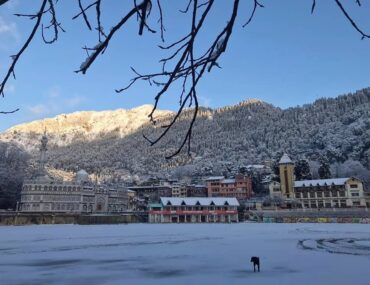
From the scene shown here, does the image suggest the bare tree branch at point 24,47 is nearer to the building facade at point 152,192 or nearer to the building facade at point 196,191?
the building facade at point 152,192

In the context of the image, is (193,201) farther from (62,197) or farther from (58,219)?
(62,197)

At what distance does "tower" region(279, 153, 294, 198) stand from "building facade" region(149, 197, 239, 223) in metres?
16.5

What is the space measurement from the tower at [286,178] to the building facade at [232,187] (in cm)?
Answer: 1123

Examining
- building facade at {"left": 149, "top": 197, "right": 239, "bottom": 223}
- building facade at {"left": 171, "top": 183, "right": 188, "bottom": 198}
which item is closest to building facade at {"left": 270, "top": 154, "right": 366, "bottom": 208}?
building facade at {"left": 149, "top": 197, "right": 239, "bottom": 223}

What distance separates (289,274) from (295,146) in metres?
138

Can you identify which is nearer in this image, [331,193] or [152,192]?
[331,193]

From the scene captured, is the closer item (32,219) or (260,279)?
(260,279)

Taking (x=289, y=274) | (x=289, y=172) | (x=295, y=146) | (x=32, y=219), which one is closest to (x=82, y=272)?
(x=289, y=274)

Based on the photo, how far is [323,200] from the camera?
75500mm

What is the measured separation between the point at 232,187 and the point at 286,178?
15216mm

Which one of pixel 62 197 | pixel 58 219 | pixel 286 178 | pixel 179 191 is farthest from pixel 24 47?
pixel 179 191

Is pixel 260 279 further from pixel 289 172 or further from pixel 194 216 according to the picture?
pixel 289 172

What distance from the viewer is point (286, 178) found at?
279 feet

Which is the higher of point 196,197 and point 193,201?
point 196,197
